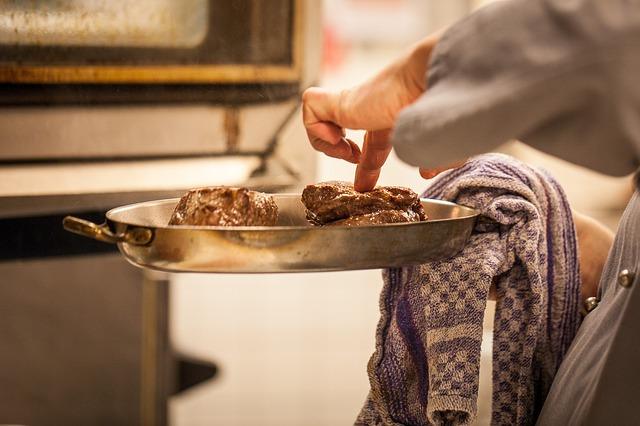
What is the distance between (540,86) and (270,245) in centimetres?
22

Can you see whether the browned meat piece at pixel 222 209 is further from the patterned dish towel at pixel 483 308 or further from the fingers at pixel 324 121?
the patterned dish towel at pixel 483 308

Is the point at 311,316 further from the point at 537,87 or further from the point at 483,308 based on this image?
the point at 537,87

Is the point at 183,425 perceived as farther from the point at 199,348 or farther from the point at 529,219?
the point at 529,219

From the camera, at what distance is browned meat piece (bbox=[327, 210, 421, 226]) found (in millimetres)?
741

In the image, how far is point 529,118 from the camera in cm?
51

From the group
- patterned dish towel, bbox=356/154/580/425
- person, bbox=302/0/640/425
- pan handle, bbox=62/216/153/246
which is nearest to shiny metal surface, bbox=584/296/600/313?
patterned dish towel, bbox=356/154/580/425

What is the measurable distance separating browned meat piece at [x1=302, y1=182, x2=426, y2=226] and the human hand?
0.09ft

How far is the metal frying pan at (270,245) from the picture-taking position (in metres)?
0.59

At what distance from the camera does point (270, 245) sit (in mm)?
589

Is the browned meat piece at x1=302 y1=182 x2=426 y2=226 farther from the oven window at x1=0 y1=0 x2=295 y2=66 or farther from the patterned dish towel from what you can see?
the oven window at x1=0 y1=0 x2=295 y2=66

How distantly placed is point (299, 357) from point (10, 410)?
1.24m

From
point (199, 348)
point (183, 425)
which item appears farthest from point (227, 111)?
point (199, 348)

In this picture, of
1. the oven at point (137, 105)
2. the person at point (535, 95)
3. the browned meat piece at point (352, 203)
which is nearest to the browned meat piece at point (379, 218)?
the browned meat piece at point (352, 203)

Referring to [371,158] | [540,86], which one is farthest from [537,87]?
[371,158]
